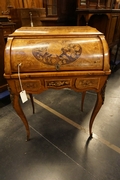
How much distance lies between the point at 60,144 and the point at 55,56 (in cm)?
97

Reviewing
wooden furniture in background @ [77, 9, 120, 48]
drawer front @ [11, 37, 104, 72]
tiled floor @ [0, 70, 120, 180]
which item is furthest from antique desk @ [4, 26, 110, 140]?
wooden furniture in background @ [77, 9, 120, 48]

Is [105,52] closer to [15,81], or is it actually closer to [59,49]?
[59,49]

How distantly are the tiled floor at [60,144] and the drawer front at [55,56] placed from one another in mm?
890

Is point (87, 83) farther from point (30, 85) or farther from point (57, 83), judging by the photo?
point (30, 85)

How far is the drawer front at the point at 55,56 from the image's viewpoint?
0.97 m

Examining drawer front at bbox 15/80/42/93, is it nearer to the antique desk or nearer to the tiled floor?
the antique desk

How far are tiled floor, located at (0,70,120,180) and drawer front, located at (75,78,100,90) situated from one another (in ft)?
2.37

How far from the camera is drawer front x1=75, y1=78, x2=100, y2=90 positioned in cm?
104

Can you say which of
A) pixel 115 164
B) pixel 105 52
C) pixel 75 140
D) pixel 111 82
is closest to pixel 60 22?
pixel 111 82

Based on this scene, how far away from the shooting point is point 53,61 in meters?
0.98

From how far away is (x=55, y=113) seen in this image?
1.88 m

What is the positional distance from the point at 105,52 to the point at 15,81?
717mm

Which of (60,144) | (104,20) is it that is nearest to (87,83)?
(60,144)

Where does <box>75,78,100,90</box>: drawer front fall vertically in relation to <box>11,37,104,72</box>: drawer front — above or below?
below
